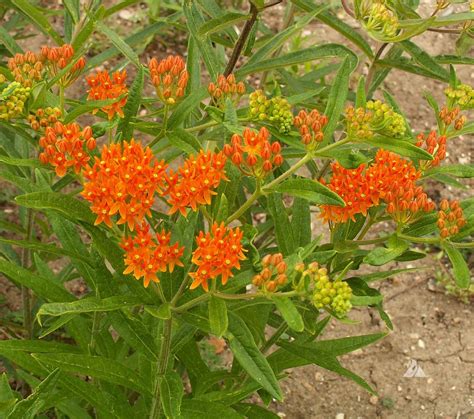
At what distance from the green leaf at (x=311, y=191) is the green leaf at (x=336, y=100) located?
19cm

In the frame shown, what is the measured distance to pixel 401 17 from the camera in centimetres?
293

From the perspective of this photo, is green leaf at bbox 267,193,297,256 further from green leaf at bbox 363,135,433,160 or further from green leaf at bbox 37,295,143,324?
green leaf at bbox 37,295,143,324

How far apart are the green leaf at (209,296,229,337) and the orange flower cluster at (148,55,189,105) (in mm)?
623

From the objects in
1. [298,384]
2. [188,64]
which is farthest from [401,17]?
[298,384]

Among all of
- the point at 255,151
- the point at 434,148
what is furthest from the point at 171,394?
the point at 434,148

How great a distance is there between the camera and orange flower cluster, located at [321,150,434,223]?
2270mm

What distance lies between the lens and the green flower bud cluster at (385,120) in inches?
84.5

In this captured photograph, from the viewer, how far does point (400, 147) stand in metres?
2.20

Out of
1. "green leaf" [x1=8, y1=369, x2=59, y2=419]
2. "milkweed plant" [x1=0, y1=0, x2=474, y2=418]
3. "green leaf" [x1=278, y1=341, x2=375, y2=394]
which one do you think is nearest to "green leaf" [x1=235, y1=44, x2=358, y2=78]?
"milkweed plant" [x1=0, y1=0, x2=474, y2=418]

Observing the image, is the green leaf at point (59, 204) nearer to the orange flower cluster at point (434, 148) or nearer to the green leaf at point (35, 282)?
the green leaf at point (35, 282)

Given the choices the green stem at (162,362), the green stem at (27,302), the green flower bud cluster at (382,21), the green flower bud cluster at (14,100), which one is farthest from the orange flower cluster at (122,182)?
the green stem at (27,302)

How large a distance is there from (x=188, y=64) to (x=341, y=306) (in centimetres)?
124

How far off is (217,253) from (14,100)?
2.44 ft

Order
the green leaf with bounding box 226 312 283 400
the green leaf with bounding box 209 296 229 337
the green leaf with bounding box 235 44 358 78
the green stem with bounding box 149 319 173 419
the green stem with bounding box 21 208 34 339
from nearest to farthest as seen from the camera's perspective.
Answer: the green leaf with bounding box 209 296 229 337, the green leaf with bounding box 226 312 283 400, the green stem with bounding box 149 319 173 419, the green leaf with bounding box 235 44 358 78, the green stem with bounding box 21 208 34 339
